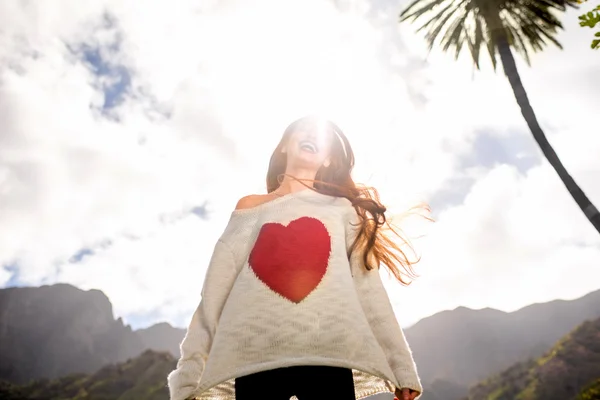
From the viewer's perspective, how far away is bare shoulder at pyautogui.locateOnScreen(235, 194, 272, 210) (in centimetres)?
283

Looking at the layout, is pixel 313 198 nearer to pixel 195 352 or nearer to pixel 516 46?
pixel 195 352

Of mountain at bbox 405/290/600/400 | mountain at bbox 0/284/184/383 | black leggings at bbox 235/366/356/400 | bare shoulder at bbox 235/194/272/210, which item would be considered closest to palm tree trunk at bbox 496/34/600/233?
bare shoulder at bbox 235/194/272/210

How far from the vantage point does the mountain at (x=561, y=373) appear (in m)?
35.8

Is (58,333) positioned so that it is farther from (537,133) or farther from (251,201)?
(251,201)

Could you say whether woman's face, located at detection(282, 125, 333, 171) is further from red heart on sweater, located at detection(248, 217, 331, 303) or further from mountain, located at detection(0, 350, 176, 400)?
mountain, located at detection(0, 350, 176, 400)

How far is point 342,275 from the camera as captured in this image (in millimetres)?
2314

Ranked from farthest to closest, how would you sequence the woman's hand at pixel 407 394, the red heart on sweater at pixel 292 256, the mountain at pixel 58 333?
the mountain at pixel 58 333, the red heart on sweater at pixel 292 256, the woman's hand at pixel 407 394

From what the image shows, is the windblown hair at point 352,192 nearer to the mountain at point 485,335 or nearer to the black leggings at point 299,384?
the black leggings at point 299,384

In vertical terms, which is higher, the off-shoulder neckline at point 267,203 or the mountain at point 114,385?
the mountain at point 114,385

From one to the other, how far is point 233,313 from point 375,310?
76 cm

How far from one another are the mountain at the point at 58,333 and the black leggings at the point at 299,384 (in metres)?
100

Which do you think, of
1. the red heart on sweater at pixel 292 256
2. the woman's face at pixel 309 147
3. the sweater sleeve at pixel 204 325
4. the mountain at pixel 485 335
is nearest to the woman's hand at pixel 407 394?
the red heart on sweater at pixel 292 256

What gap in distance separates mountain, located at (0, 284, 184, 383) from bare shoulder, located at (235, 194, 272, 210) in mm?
99525

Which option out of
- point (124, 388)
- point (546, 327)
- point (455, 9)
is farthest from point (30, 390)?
point (546, 327)
